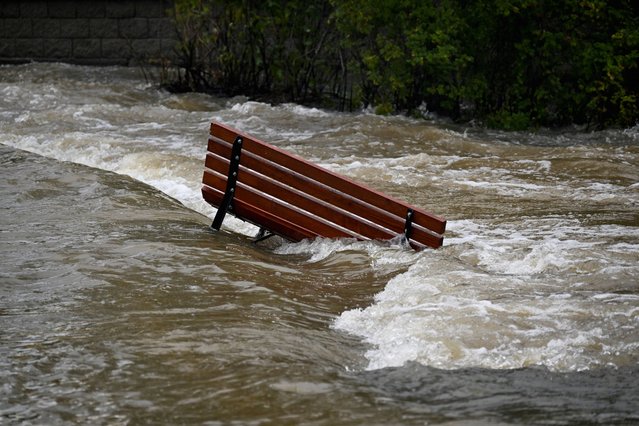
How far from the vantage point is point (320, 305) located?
6.14 m

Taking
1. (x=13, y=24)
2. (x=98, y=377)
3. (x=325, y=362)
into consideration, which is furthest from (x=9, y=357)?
(x=13, y=24)

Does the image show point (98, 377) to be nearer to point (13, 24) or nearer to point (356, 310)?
point (356, 310)

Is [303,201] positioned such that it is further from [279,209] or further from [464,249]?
[464,249]

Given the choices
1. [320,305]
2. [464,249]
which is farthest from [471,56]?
[320,305]

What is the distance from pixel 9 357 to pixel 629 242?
181 inches

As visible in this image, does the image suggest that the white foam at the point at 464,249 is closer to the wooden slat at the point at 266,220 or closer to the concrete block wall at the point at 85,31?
the wooden slat at the point at 266,220

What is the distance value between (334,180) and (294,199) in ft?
1.29

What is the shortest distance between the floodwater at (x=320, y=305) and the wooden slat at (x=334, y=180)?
242mm

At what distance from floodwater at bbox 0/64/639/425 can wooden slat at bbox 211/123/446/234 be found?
24 centimetres

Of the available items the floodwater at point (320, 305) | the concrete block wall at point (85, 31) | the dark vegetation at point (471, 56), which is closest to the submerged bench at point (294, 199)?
the floodwater at point (320, 305)

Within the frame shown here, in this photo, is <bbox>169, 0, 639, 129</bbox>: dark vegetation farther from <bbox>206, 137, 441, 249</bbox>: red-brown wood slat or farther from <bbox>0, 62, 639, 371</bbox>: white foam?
<bbox>206, 137, 441, 249</bbox>: red-brown wood slat

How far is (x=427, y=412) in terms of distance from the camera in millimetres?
4352

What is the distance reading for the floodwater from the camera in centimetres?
450

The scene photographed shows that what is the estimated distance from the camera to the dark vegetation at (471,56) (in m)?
14.9
